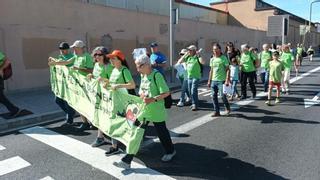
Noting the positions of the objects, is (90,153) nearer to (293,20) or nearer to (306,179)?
(306,179)

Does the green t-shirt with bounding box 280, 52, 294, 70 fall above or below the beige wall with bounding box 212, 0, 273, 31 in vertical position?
below

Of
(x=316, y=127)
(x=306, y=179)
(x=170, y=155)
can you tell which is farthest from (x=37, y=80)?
(x=306, y=179)

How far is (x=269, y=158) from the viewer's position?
18.6ft

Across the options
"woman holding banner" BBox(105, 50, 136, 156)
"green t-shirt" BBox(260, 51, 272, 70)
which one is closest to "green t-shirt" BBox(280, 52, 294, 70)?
"green t-shirt" BBox(260, 51, 272, 70)

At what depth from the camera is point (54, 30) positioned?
522 inches

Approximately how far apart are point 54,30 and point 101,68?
7.79 meters

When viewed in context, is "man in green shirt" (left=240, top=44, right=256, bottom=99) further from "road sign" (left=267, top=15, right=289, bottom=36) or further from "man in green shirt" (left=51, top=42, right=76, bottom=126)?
"road sign" (left=267, top=15, right=289, bottom=36)

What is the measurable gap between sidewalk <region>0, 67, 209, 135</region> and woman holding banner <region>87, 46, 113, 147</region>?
2616 millimetres

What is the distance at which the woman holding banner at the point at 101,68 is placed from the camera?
242 inches

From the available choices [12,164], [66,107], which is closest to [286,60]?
[66,107]

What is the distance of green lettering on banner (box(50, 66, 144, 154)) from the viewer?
5.19m

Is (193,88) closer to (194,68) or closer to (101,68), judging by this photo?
(194,68)

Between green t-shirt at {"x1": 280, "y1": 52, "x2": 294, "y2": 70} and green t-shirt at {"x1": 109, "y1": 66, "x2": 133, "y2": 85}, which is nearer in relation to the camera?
green t-shirt at {"x1": 109, "y1": 66, "x2": 133, "y2": 85}

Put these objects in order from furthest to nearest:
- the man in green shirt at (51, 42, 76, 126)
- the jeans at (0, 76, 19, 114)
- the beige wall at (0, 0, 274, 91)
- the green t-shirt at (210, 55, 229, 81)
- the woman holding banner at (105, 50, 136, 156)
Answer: the beige wall at (0, 0, 274, 91)
the green t-shirt at (210, 55, 229, 81)
the jeans at (0, 76, 19, 114)
the man in green shirt at (51, 42, 76, 126)
the woman holding banner at (105, 50, 136, 156)
